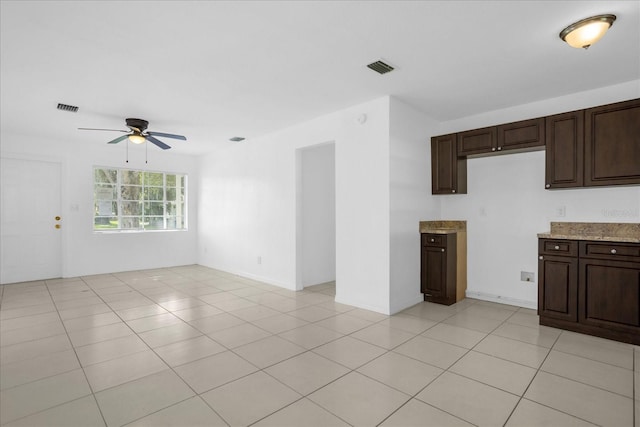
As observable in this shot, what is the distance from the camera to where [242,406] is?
6.79ft

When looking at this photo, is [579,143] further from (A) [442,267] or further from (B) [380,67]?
(B) [380,67]

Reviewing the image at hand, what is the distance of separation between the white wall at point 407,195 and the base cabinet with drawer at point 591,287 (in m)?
1.45

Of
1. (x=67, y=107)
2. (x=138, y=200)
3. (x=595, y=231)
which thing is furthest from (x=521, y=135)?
(x=138, y=200)

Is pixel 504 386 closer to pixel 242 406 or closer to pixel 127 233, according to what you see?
pixel 242 406

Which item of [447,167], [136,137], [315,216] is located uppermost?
[136,137]

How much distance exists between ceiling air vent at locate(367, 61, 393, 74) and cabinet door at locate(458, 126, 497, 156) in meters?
1.75

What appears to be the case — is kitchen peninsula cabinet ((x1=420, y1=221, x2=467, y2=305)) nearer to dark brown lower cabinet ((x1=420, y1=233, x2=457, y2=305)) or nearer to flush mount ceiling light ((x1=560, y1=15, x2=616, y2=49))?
dark brown lower cabinet ((x1=420, y1=233, x2=457, y2=305))

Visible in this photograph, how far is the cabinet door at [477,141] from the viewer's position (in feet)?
13.4

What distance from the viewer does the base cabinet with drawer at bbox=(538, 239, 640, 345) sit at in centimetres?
299

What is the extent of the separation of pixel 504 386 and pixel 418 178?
2.77 metres

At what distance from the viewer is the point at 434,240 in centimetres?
436

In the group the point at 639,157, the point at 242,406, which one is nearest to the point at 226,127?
the point at 242,406

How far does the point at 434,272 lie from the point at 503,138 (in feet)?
6.34

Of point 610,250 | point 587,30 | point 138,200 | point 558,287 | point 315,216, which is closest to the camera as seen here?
point 587,30
